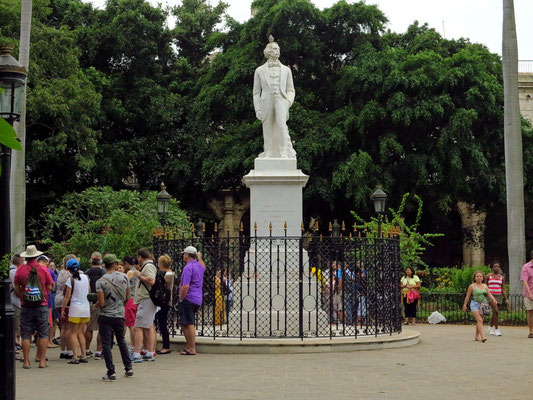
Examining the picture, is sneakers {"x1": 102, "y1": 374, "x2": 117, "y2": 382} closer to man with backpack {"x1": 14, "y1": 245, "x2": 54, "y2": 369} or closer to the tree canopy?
man with backpack {"x1": 14, "y1": 245, "x2": 54, "y2": 369}

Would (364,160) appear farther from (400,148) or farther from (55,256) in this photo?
(55,256)

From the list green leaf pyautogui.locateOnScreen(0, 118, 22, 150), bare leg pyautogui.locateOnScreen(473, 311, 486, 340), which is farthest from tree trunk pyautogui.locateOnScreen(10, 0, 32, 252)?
green leaf pyautogui.locateOnScreen(0, 118, 22, 150)

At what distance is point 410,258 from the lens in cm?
2341

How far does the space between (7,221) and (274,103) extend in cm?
913

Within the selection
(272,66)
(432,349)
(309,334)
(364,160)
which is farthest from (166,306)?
(364,160)

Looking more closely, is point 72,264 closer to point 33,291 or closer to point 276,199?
point 33,291

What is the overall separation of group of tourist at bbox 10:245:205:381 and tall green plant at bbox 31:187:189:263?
838cm

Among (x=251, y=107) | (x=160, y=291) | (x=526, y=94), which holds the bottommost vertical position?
(x=160, y=291)

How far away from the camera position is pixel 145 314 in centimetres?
1188

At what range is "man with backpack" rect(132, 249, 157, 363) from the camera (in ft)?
39.0

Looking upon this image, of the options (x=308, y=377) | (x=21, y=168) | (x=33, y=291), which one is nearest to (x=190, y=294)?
(x=33, y=291)

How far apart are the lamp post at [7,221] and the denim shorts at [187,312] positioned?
4912 mm

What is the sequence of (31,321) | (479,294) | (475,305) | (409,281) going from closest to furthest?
(31,321) → (475,305) → (479,294) → (409,281)

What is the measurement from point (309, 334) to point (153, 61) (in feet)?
72.7
